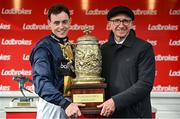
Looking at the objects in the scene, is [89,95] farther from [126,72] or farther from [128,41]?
[128,41]

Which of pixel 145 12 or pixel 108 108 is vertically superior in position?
pixel 145 12

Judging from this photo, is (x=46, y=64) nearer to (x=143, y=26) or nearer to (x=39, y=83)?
(x=39, y=83)

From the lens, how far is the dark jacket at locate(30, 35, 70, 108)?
103 inches

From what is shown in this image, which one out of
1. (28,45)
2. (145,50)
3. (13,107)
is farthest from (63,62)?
(28,45)

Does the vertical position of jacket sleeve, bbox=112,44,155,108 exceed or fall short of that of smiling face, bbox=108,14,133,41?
it falls short

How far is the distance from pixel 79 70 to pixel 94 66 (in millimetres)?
88

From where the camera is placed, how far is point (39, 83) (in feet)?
8.68

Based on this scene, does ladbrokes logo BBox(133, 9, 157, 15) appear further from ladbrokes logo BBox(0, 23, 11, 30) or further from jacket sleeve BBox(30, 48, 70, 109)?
jacket sleeve BBox(30, 48, 70, 109)

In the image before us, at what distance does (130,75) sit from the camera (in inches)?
105

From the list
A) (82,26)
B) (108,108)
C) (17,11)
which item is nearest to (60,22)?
(108,108)

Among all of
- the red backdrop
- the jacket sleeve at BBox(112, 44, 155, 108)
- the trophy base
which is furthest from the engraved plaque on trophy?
the red backdrop

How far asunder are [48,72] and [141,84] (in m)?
0.51

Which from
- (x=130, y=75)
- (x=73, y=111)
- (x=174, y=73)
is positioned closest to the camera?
(x=73, y=111)

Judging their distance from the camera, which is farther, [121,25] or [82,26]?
[82,26]
